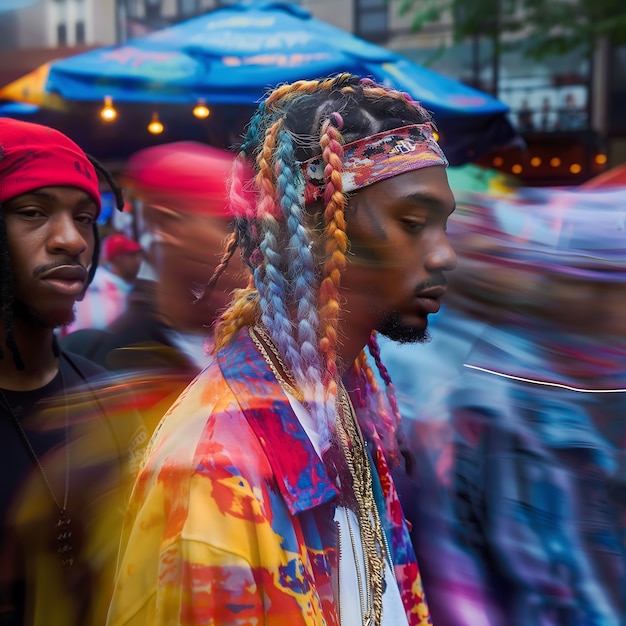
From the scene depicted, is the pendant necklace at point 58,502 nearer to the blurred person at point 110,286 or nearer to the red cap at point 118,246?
the blurred person at point 110,286

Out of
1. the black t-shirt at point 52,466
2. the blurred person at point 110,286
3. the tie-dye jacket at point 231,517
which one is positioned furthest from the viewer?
the blurred person at point 110,286

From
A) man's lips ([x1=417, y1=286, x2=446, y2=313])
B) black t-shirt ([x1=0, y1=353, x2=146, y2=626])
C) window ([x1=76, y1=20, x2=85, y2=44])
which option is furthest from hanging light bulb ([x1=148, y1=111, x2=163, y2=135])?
man's lips ([x1=417, y1=286, x2=446, y2=313])

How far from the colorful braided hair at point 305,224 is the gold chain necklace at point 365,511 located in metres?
0.17

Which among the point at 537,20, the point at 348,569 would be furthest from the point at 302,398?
the point at 537,20

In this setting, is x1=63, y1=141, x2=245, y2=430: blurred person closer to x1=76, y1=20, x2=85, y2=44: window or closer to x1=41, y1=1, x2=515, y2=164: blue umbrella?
x1=76, y1=20, x2=85, y2=44: window

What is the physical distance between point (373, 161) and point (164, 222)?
4.35 feet

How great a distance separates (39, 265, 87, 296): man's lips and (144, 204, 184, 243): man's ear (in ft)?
1.94

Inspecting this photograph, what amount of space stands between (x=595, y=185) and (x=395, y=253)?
2.31 ft

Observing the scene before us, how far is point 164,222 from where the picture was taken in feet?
8.11

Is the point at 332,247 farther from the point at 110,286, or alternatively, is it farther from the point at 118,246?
the point at 118,246

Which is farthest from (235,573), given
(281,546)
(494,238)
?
(494,238)

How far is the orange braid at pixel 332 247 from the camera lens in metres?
1.27

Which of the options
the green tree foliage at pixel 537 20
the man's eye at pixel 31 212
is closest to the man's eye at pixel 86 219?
the man's eye at pixel 31 212

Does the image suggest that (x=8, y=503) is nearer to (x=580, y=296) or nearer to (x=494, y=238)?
(x=494, y=238)
